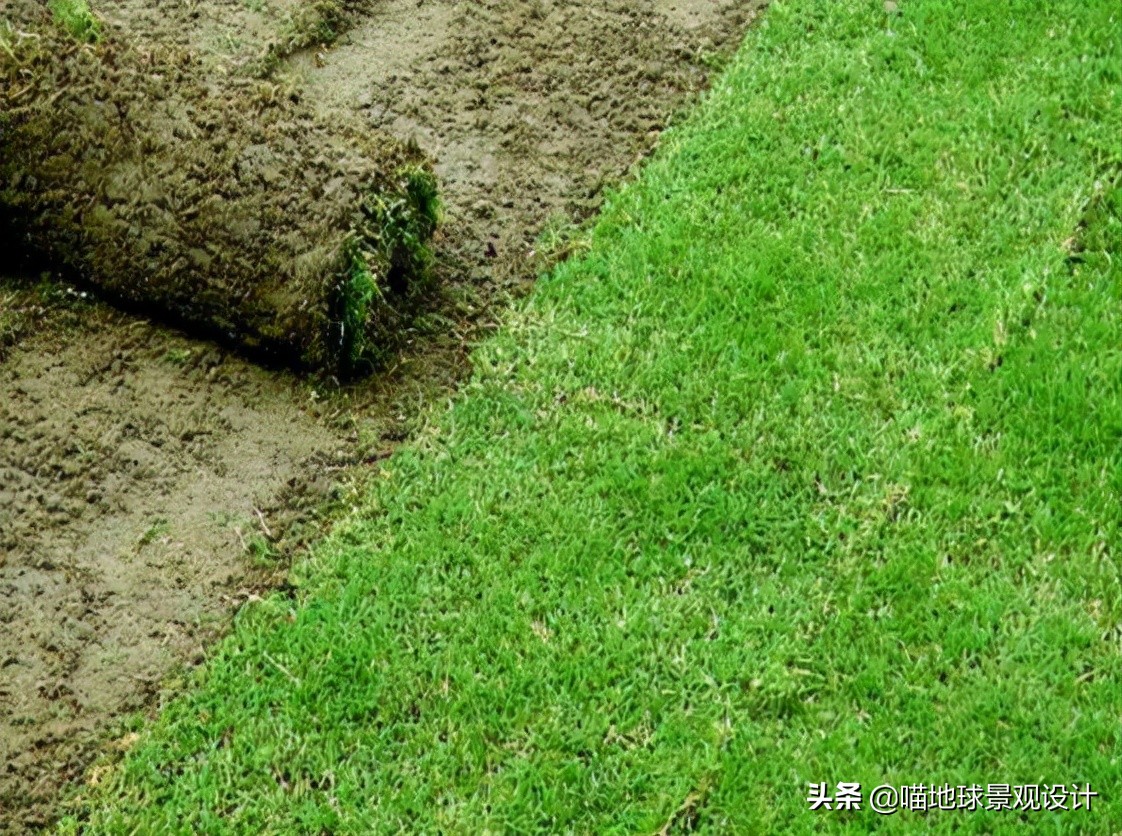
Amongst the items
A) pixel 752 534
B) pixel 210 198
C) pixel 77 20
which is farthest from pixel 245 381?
pixel 752 534

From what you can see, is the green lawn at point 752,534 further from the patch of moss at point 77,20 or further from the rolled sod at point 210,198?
the patch of moss at point 77,20

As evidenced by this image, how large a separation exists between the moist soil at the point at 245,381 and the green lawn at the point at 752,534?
0.60 ft

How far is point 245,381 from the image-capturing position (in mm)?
4387

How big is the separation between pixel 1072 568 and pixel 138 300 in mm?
3196

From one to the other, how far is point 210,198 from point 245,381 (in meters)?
0.63

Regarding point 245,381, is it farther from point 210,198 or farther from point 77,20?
point 77,20

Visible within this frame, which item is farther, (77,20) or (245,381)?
(77,20)

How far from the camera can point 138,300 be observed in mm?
4488

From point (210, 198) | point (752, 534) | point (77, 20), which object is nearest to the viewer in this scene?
point (752, 534)

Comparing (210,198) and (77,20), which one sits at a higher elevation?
(77,20)

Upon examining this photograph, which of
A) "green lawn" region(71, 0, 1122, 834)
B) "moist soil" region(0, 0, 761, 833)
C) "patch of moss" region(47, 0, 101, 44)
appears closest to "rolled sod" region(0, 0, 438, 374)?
"patch of moss" region(47, 0, 101, 44)

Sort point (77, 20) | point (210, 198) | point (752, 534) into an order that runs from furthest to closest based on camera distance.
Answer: point (77, 20), point (210, 198), point (752, 534)

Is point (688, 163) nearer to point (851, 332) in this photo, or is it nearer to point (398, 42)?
point (851, 332)

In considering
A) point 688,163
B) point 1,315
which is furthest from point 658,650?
point 1,315
